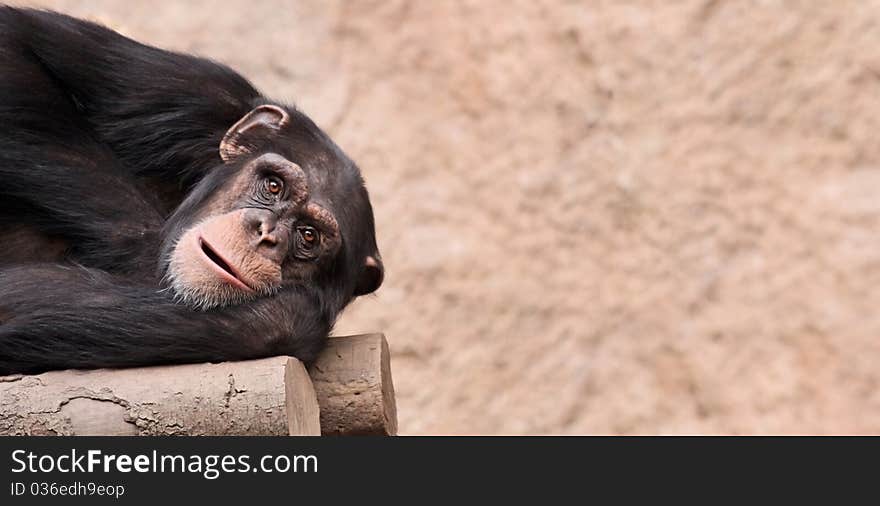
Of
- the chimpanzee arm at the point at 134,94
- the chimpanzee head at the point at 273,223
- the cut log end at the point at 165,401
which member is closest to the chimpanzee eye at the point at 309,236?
the chimpanzee head at the point at 273,223

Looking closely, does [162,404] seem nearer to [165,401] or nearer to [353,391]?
[165,401]

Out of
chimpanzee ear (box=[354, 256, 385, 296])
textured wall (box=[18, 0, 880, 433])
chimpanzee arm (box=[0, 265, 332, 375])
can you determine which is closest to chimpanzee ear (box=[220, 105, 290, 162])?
chimpanzee ear (box=[354, 256, 385, 296])

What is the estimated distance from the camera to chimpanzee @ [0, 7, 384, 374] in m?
3.79

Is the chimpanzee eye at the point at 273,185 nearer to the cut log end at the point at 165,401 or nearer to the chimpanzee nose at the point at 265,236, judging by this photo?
the chimpanzee nose at the point at 265,236

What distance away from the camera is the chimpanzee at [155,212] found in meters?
3.79

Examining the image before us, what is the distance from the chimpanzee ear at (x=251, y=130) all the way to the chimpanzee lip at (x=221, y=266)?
49 cm

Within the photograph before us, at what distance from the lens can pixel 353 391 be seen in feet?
13.1

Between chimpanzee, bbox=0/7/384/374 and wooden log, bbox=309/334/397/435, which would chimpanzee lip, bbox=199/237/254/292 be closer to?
chimpanzee, bbox=0/7/384/374

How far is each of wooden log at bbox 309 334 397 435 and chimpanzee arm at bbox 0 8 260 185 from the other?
93 cm

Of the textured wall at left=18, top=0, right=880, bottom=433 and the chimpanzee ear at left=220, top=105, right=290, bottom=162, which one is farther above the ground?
the textured wall at left=18, top=0, right=880, bottom=433

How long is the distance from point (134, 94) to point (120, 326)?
108cm
